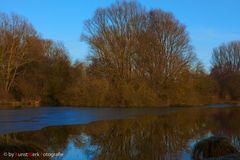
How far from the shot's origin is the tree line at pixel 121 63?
5094 cm

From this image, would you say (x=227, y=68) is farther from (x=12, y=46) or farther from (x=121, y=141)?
(x=121, y=141)

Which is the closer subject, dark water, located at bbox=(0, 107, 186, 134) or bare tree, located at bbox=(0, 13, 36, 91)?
dark water, located at bbox=(0, 107, 186, 134)

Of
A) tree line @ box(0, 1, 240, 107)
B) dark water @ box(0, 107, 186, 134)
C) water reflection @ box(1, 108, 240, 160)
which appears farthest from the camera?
tree line @ box(0, 1, 240, 107)

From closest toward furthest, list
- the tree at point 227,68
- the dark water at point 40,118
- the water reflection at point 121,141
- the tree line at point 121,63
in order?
the water reflection at point 121,141 < the dark water at point 40,118 < the tree line at point 121,63 < the tree at point 227,68

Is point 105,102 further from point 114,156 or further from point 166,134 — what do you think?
point 114,156

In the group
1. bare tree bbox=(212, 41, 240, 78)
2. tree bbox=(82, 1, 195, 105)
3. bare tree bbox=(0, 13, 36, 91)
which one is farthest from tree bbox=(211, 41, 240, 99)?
bare tree bbox=(0, 13, 36, 91)

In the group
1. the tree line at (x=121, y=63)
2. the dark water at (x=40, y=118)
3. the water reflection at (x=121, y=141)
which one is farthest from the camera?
the tree line at (x=121, y=63)

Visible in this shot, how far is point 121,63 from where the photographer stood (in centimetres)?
5262

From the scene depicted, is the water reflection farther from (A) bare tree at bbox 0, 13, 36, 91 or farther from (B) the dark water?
(A) bare tree at bbox 0, 13, 36, 91

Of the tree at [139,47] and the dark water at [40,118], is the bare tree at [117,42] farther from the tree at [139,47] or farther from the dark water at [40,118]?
the dark water at [40,118]

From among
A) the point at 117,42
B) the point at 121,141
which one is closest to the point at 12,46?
the point at 117,42

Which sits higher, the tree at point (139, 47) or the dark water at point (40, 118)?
the tree at point (139, 47)

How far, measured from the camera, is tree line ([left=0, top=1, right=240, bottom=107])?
5094cm

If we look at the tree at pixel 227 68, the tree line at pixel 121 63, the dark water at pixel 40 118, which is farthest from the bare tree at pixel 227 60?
the dark water at pixel 40 118
